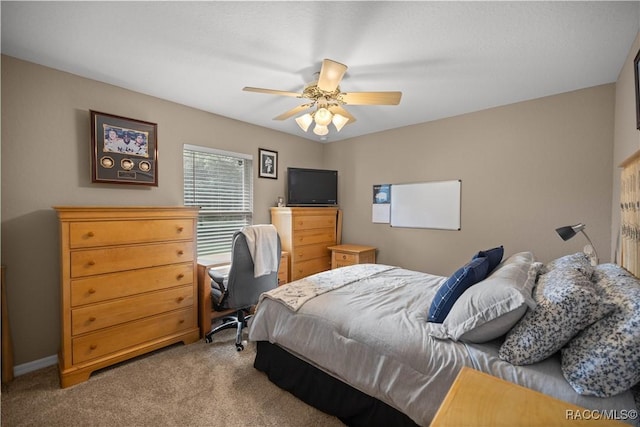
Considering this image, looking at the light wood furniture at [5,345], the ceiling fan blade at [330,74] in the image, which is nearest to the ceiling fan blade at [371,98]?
the ceiling fan blade at [330,74]

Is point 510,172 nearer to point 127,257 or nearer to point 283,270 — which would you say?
point 283,270

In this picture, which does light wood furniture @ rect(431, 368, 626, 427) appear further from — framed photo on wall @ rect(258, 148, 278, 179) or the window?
framed photo on wall @ rect(258, 148, 278, 179)

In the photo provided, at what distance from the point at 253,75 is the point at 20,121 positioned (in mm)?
1870

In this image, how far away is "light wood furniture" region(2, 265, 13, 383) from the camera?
6.78 feet

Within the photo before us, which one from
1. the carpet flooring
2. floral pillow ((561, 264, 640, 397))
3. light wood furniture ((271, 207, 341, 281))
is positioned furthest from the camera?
light wood furniture ((271, 207, 341, 281))

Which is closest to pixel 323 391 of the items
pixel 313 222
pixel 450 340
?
pixel 450 340

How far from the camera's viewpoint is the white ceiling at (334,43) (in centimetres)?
161

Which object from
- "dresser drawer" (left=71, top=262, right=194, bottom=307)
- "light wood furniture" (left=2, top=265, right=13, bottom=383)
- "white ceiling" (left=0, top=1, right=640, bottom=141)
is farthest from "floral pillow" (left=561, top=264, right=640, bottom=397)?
"light wood furniture" (left=2, top=265, right=13, bottom=383)

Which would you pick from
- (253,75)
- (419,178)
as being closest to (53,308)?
(253,75)

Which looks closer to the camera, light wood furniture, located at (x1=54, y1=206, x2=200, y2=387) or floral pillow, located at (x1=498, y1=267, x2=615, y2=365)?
floral pillow, located at (x1=498, y1=267, x2=615, y2=365)

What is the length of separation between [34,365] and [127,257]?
3.72 ft

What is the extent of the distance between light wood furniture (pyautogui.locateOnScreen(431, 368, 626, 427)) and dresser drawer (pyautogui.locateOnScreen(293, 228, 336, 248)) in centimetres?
301

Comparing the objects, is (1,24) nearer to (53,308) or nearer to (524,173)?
(53,308)

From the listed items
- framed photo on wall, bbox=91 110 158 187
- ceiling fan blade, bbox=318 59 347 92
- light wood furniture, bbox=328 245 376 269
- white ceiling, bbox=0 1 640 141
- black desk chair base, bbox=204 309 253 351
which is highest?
white ceiling, bbox=0 1 640 141
